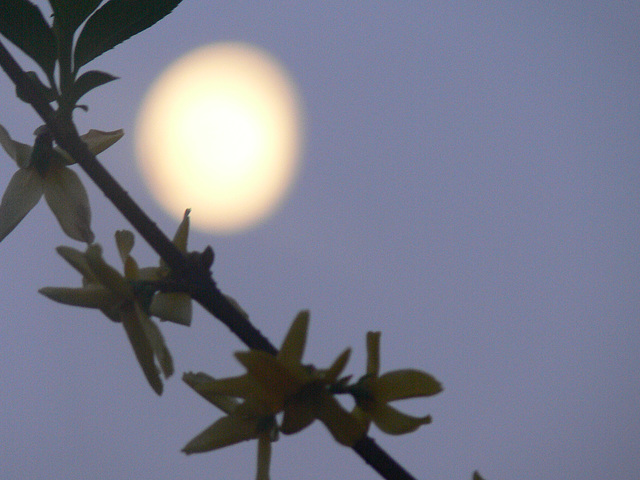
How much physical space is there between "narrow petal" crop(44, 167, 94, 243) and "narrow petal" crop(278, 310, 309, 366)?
0.60 metres

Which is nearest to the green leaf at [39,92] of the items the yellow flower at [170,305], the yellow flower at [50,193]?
the yellow flower at [50,193]

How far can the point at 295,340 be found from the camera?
92 cm

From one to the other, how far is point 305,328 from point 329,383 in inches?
3.9

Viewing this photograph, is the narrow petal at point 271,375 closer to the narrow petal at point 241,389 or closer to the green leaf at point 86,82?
the narrow petal at point 241,389

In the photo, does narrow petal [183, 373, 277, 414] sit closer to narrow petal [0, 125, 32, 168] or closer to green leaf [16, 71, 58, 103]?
green leaf [16, 71, 58, 103]

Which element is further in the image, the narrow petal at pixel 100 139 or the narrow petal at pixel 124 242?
the narrow petal at pixel 100 139

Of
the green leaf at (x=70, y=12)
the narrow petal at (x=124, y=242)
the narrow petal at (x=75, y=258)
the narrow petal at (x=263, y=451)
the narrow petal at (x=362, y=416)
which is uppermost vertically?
the green leaf at (x=70, y=12)

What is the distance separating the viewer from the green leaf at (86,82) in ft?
3.93

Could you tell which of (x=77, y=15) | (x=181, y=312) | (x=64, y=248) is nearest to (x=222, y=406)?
(x=181, y=312)

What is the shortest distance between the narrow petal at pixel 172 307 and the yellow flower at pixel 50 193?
0.25 meters

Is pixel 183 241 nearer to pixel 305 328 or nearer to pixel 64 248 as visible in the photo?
pixel 64 248

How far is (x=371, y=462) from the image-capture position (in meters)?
0.87

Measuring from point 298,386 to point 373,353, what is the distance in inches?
8.4

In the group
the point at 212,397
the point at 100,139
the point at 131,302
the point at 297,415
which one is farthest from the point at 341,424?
the point at 100,139
